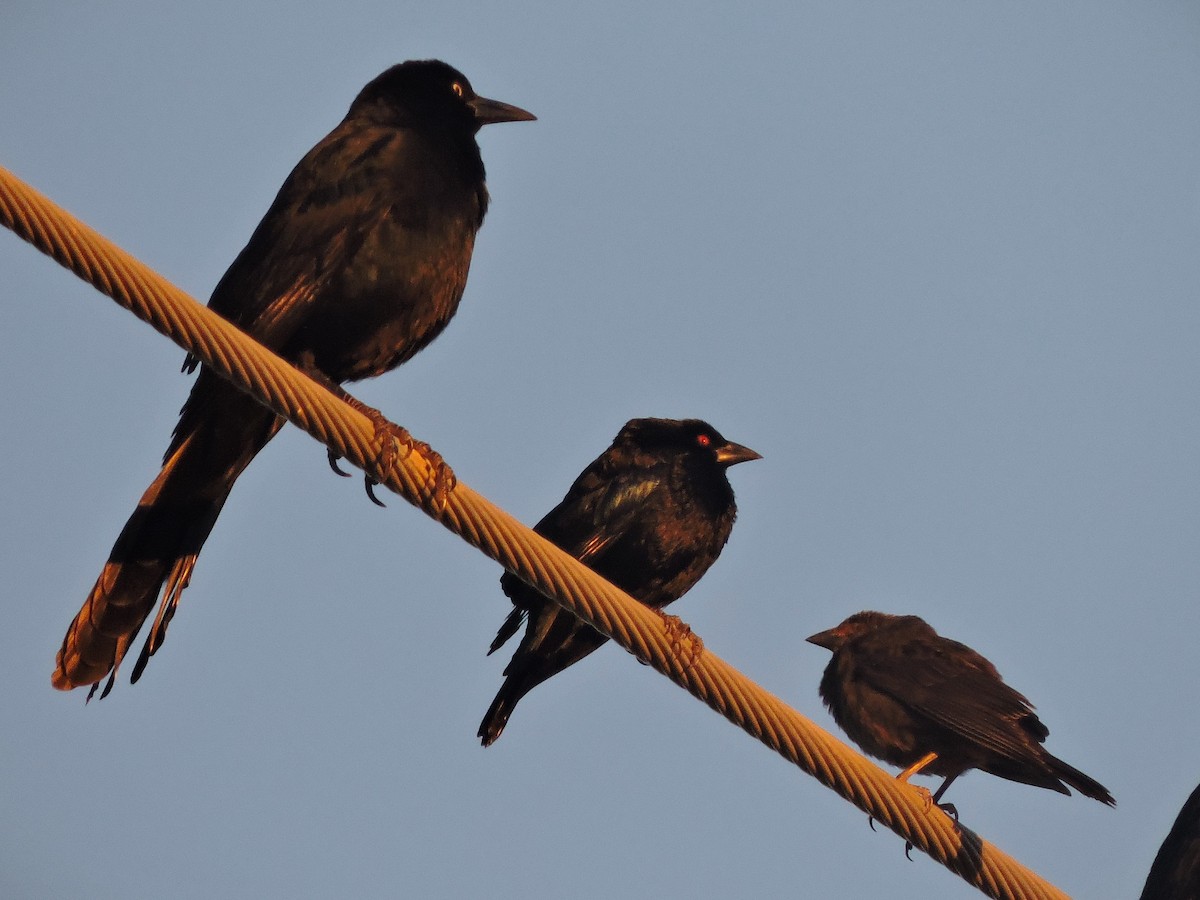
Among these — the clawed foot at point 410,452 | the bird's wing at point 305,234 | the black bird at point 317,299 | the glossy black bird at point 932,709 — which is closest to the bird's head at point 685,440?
the glossy black bird at point 932,709

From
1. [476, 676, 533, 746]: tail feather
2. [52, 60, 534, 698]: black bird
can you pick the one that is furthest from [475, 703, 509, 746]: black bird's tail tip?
[52, 60, 534, 698]: black bird

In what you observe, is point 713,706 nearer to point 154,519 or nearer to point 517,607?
point 154,519

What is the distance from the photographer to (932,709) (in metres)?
7.76

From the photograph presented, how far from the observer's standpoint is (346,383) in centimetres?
573

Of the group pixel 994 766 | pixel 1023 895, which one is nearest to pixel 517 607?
pixel 994 766

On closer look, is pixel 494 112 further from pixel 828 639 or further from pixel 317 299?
pixel 828 639

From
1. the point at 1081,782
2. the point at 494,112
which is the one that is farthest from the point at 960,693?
the point at 494,112

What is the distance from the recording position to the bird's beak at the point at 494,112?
6301 mm

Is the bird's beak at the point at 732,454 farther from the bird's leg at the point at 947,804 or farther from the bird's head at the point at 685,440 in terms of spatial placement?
the bird's leg at the point at 947,804

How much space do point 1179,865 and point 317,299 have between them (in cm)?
464

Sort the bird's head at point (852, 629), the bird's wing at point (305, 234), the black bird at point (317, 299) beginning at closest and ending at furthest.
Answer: the black bird at point (317, 299) → the bird's wing at point (305, 234) → the bird's head at point (852, 629)

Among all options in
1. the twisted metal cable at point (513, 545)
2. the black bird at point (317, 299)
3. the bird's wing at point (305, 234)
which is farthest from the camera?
the bird's wing at point (305, 234)

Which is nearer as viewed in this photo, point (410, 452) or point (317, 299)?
point (410, 452)

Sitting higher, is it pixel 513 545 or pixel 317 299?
pixel 317 299
